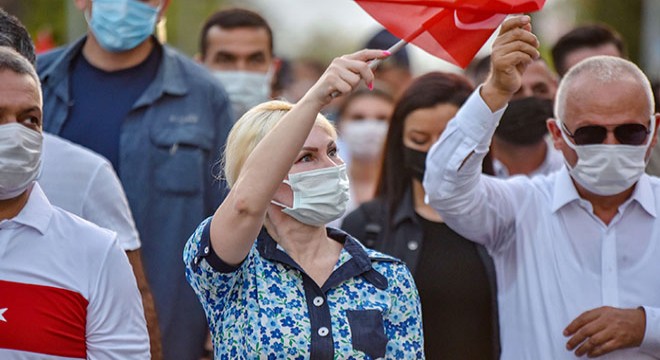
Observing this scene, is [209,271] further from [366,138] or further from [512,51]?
[366,138]

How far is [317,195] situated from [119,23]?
241 cm

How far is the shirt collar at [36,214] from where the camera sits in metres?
4.53

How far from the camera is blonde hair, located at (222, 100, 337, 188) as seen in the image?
4895mm

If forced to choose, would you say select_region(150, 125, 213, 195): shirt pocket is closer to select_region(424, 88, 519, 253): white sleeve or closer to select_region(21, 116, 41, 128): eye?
select_region(424, 88, 519, 253): white sleeve

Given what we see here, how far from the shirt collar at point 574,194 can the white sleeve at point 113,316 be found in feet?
6.13

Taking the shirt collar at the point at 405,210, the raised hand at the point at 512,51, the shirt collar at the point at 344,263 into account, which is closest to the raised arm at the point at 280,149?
the shirt collar at the point at 344,263

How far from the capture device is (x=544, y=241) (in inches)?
218

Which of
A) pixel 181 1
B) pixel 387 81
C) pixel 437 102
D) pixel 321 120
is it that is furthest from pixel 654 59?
pixel 321 120

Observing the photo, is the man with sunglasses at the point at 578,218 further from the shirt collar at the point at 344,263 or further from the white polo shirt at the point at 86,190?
the white polo shirt at the point at 86,190

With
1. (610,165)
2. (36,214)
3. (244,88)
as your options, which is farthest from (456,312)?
(244,88)

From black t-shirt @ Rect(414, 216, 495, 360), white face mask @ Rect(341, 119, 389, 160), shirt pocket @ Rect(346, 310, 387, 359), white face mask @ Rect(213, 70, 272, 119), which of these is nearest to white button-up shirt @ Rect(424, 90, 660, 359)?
black t-shirt @ Rect(414, 216, 495, 360)

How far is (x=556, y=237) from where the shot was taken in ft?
18.2

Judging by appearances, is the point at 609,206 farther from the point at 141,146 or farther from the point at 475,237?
the point at 141,146

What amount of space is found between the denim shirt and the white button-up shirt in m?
1.70
